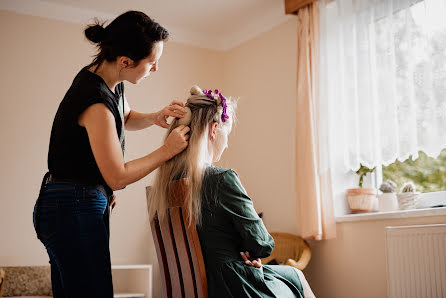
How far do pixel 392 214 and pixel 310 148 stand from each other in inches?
30.6

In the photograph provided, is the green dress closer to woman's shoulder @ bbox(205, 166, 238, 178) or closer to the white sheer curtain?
woman's shoulder @ bbox(205, 166, 238, 178)

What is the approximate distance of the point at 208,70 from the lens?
5238mm

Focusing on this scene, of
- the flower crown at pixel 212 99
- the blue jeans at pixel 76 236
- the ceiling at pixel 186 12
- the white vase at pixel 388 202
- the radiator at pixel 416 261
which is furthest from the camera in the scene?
the ceiling at pixel 186 12

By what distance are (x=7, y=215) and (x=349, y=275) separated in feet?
8.54

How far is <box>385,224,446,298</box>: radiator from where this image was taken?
2906 mm

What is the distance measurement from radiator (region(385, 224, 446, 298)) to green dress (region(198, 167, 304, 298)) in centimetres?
143

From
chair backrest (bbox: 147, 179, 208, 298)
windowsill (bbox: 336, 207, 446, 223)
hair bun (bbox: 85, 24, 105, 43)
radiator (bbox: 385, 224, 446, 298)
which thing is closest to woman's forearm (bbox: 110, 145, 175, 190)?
chair backrest (bbox: 147, 179, 208, 298)

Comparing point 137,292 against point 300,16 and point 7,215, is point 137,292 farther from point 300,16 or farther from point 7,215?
point 300,16

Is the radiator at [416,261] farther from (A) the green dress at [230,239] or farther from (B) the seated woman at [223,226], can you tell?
(A) the green dress at [230,239]

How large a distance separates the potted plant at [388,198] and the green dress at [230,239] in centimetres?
187

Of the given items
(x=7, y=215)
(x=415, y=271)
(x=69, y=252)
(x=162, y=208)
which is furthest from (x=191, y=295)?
(x=7, y=215)

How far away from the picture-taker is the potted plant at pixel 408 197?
3396 mm

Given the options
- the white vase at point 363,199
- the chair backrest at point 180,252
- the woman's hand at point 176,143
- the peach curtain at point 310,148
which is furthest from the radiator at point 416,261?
the woman's hand at point 176,143

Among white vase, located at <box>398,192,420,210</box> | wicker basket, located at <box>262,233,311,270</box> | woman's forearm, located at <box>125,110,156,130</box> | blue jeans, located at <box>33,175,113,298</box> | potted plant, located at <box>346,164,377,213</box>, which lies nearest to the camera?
blue jeans, located at <box>33,175,113,298</box>
